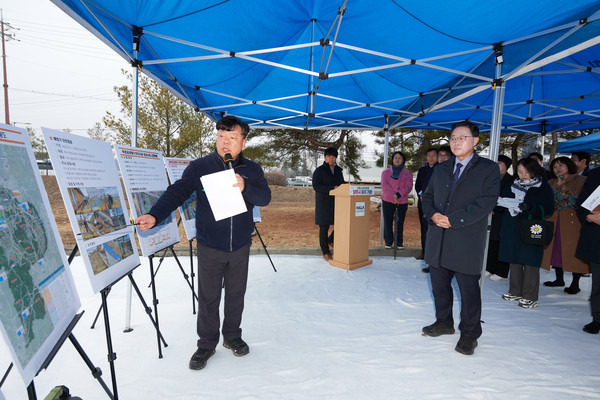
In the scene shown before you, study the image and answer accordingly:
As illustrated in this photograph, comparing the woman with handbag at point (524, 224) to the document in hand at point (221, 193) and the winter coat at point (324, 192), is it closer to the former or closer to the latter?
the winter coat at point (324, 192)

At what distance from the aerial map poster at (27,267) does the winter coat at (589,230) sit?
3985 millimetres

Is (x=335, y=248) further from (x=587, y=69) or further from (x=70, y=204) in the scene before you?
(x=587, y=69)

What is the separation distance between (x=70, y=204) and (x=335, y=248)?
3798 mm

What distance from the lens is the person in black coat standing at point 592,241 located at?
2.69m

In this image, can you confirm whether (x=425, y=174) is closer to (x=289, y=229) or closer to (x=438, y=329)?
(x=438, y=329)

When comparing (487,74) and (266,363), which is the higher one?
(487,74)

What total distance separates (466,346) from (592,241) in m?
1.61

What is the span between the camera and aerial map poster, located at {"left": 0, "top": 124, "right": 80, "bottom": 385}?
985 mm

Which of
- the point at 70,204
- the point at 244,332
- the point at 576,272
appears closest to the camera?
the point at 70,204

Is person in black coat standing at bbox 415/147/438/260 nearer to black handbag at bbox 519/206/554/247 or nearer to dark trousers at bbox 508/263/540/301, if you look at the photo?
dark trousers at bbox 508/263/540/301

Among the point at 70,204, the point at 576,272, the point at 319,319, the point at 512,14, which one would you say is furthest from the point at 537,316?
the point at 70,204

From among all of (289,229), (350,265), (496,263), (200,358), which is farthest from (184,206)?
(289,229)

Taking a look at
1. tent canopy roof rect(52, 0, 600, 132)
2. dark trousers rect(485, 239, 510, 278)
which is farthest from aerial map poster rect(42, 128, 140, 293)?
dark trousers rect(485, 239, 510, 278)

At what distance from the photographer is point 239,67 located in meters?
A: 4.24
